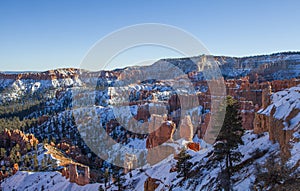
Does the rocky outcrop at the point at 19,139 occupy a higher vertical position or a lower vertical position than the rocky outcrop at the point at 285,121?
lower

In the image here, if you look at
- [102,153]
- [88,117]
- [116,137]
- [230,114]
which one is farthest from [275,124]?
[88,117]

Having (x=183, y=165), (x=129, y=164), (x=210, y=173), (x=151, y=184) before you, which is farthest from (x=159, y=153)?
(x=210, y=173)

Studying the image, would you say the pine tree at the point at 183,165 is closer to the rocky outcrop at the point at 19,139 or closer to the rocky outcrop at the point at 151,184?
A: the rocky outcrop at the point at 151,184

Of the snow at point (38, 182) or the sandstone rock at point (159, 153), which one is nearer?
the sandstone rock at point (159, 153)

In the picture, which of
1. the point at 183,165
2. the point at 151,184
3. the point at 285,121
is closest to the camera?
the point at 285,121

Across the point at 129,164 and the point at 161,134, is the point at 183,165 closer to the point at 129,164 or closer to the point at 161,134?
the point at 129,164

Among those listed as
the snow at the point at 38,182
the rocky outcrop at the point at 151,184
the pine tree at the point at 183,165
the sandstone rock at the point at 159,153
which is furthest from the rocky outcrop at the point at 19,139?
the pine tree at the point at 183,165

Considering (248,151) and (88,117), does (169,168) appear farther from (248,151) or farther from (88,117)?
(88,117)

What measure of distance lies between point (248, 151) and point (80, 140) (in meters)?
95.0

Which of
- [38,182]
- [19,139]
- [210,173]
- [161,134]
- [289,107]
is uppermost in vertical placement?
[289,107]

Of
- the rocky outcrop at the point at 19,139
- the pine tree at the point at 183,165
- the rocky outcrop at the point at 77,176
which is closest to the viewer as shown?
the pine tree at the point at 183,165

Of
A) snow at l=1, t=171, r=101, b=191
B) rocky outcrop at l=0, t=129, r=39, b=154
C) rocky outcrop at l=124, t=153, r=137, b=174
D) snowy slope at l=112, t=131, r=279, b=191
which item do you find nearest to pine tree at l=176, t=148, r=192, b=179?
snowy slope at l=112, t=131, r=279, b=191

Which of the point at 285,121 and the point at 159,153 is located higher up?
the point at 285,121

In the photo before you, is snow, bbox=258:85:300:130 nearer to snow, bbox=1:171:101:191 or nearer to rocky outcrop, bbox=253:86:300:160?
rocky outcrop, bbox=253:86:300:160
